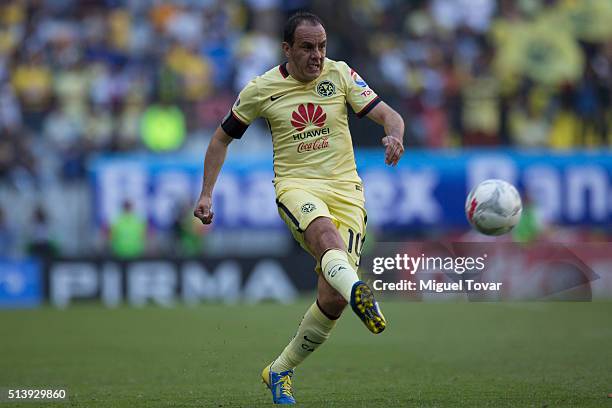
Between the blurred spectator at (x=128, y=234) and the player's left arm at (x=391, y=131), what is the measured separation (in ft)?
44.1

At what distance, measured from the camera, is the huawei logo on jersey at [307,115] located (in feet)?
25.7

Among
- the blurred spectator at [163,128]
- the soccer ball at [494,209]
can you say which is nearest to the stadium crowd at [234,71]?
the blurred spectator at [163,128]

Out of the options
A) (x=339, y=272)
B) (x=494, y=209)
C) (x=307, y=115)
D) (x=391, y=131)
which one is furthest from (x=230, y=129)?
(x=494, y=209)

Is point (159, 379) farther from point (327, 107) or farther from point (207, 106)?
point (207, 106)

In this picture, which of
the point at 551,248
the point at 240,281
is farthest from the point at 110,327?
the point at 551,248

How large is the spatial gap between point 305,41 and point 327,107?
20.6 inches

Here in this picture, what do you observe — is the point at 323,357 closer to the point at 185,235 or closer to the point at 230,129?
the point at 230,129

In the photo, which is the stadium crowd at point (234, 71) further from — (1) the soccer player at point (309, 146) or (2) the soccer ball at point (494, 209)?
(1) the soccer player at point (309, 146)

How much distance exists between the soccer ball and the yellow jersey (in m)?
1.02

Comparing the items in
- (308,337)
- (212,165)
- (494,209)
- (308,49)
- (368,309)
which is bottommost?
(308,337)

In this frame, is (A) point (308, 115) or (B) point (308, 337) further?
(A) point (308, 115)

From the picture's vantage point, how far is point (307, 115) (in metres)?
7.83

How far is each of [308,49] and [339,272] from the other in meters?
1.71

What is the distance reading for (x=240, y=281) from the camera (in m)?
20.9
